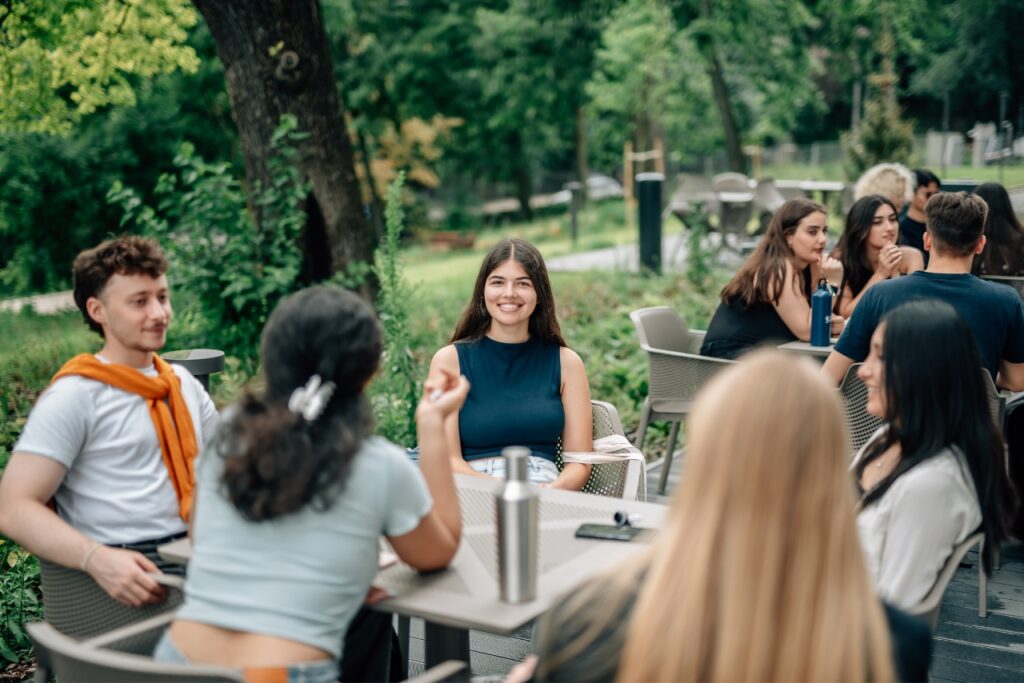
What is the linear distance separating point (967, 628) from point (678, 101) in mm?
23954

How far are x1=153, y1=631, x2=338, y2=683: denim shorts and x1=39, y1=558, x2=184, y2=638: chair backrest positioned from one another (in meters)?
0.53

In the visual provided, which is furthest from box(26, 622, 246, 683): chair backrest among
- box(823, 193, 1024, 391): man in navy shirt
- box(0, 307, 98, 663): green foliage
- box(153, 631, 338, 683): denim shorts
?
box(823, 193, 1024, 391): man in navy shirt

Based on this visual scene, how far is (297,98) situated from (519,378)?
4150 mm

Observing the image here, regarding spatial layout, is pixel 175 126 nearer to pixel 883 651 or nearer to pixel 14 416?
pixel 14 416

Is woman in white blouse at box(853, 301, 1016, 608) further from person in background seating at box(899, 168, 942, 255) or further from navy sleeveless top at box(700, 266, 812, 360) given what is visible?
person in background seating at box(899, 168, 942, 255)

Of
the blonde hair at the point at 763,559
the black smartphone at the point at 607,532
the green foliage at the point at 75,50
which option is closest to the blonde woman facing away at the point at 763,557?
the blonde hair at the point at 763,559

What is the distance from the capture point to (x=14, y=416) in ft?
22.1

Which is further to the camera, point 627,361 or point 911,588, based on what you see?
point 627,361

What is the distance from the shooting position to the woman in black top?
4.95 m

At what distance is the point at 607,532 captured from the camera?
255 cm

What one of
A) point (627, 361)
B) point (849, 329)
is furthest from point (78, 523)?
point (627, 361)

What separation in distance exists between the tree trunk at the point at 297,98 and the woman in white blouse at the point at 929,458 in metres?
5.30

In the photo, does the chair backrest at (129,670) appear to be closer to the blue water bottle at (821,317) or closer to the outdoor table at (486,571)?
the outdoor table at (486,571)

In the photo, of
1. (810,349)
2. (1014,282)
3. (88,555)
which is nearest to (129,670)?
(88,555)
